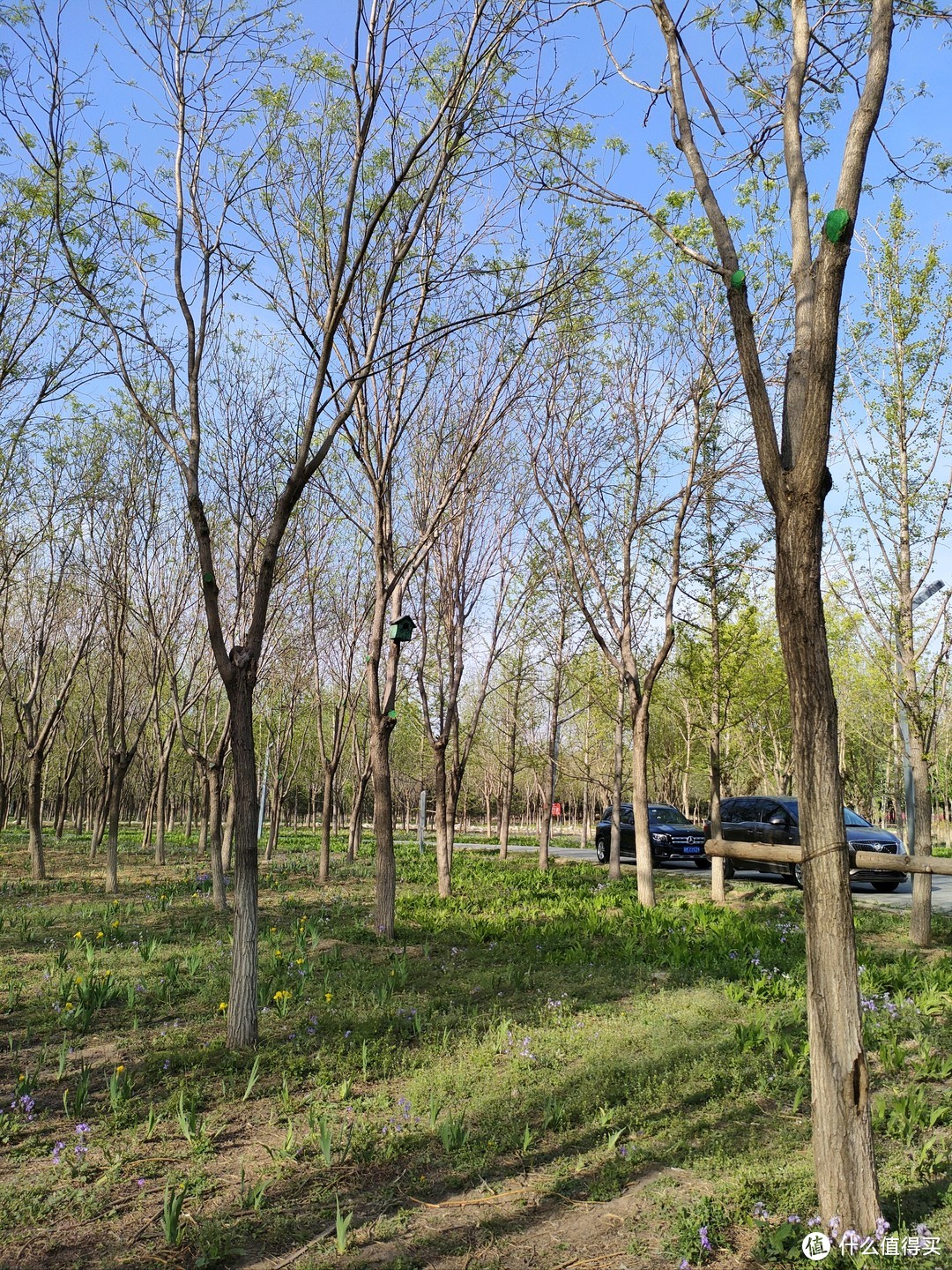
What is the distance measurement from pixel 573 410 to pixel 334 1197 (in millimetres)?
9524

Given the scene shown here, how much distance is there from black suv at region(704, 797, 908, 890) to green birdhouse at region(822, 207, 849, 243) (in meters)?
11.0

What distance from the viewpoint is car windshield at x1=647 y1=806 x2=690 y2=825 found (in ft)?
62.6

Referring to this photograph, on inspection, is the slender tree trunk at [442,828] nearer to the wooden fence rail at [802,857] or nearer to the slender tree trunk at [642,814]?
the slender tree trunk at [642,814]

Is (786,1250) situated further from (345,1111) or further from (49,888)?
(49,888)

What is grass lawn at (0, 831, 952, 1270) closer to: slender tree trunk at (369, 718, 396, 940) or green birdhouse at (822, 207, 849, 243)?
slender tree trunk at (369, 718, 396, 940)

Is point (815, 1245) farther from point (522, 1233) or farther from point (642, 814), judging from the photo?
point (642, 814)

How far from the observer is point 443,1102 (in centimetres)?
431

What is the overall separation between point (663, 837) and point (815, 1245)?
51.4ft

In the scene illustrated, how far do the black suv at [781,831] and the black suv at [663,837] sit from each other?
2151 mm

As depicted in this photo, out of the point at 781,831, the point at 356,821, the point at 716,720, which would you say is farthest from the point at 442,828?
the point at 356,821

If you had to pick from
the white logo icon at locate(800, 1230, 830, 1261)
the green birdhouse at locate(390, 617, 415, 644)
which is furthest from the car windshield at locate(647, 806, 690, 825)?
the white logo icon at locate(800, 1230, 830, 1261)

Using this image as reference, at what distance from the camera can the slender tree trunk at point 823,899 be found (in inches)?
115

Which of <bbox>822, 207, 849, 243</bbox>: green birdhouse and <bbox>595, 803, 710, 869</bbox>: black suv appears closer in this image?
<bbox>822, 207, 849, 243</bbox>: green birdhouse

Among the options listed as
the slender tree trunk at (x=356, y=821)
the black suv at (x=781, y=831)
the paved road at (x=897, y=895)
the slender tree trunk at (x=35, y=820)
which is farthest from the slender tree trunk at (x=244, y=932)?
the slender tree trunk at (x=356, y=821)
